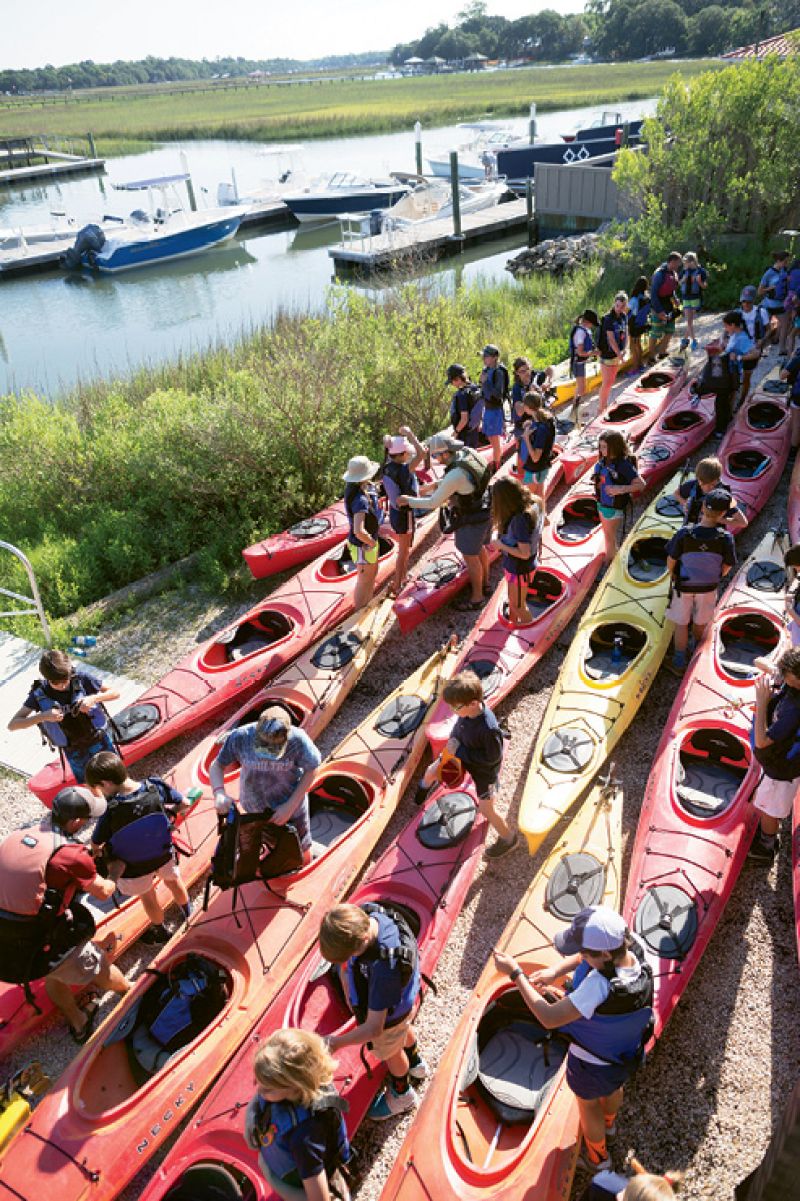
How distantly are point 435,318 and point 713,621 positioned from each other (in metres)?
7.11

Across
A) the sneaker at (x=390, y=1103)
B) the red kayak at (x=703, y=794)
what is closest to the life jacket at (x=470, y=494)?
the red kayak at (x=703, y=794)

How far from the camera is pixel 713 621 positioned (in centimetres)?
608

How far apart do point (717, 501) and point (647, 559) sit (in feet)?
6.00

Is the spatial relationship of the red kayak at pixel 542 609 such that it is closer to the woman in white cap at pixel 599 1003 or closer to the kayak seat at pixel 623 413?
the kayak seat at pixel 623 413

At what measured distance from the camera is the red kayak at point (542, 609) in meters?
6.05

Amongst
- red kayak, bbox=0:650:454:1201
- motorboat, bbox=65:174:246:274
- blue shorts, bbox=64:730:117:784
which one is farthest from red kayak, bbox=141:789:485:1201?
motorboat, bbox=65:174:246:274

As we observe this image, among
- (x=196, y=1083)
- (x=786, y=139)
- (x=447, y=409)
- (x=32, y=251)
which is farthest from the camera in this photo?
(x=32, y=251)

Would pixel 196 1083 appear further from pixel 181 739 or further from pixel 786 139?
pixel 786 139

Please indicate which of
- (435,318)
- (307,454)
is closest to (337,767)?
(307,454)

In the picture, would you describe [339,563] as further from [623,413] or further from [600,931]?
[600,931]

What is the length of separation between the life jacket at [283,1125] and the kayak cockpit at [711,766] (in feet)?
10.2

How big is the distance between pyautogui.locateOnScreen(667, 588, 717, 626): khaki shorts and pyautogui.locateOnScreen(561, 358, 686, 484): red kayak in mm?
3236

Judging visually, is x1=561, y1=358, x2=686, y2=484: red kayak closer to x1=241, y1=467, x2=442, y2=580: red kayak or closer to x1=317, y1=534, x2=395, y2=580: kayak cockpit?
x1=241, y1=467, x2=442, y2=580: red kayak

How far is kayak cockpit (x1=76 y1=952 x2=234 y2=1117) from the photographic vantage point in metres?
3.81
